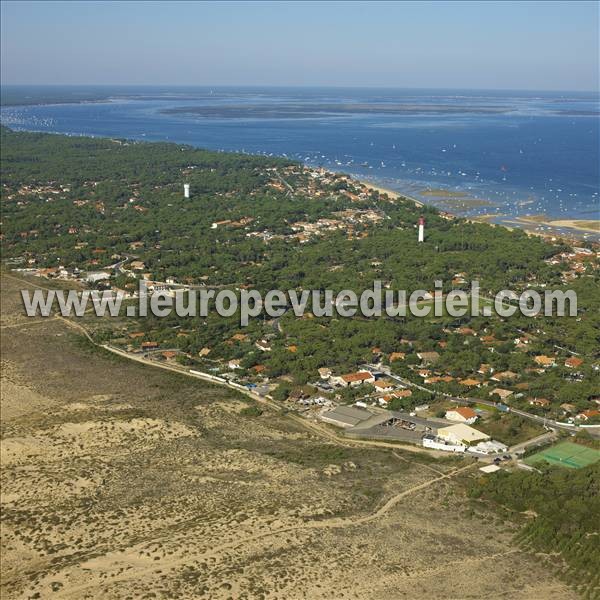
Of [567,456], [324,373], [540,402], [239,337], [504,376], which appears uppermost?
[239,337]

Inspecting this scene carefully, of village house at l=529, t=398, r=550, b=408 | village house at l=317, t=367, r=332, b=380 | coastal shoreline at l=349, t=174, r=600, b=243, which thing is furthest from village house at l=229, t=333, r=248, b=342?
coastal shoreline at l=349, t=174, r=600, b=243

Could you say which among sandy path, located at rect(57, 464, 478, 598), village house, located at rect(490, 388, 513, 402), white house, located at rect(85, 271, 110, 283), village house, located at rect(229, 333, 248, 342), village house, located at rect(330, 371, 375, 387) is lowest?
sandy path, located at rect(57, 464, 478, 598)

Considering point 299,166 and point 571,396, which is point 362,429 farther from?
point 299,166

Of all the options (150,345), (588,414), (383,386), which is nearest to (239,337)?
(150,345)

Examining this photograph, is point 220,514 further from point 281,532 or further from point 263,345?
Answer: point 263,345

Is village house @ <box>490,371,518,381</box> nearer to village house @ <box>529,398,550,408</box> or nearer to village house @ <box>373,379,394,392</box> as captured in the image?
village house @ <box>529,398,550,408</box>

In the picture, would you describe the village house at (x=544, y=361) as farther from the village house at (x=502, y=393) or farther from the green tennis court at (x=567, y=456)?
the green tennis court at (x=567, y=456)

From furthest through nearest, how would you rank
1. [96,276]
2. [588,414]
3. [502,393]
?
[96,276] < [502,393] < [588,414]
